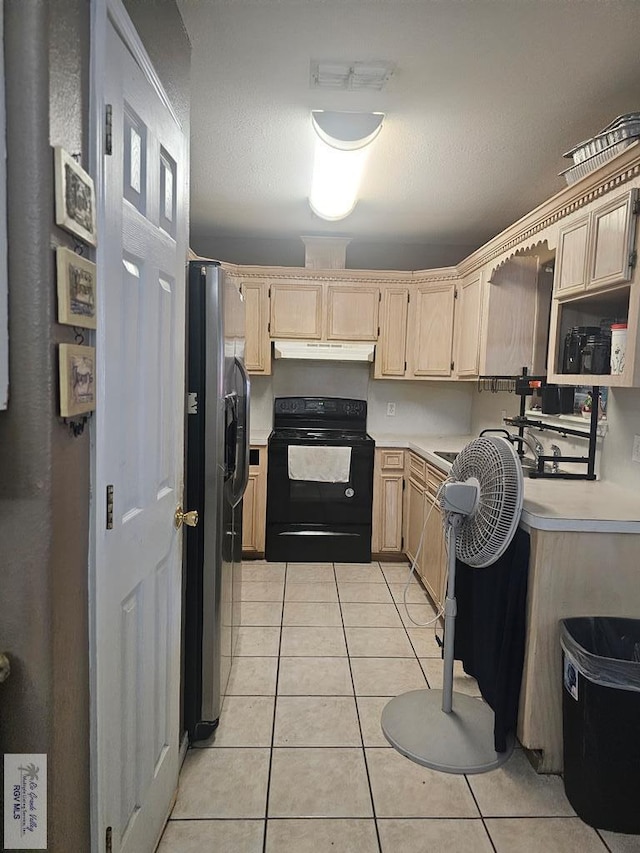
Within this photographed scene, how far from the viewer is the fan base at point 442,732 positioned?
189 centimetres

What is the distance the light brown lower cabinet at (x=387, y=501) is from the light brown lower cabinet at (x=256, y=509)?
816 mm

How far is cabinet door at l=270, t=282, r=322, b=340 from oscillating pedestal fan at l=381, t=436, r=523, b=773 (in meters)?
2.27

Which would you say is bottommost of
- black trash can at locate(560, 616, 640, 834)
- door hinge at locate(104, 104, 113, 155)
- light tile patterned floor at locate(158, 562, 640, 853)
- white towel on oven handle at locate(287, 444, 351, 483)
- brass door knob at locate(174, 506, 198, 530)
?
light tile patterned floor at locate(158, 562, 640, 853)

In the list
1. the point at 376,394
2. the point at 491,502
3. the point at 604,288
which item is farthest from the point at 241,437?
the point at 376,394

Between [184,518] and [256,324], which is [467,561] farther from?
[256,324]

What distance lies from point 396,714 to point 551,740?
0.58 meters

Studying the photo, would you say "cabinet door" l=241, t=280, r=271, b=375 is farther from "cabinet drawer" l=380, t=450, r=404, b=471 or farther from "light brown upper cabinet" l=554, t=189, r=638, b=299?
"light brown upper cabinet" l=554, t=189, r=638, b=299

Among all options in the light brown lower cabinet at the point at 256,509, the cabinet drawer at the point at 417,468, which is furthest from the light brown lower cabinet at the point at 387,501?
the light brown lower cabinet at the point at 256,509

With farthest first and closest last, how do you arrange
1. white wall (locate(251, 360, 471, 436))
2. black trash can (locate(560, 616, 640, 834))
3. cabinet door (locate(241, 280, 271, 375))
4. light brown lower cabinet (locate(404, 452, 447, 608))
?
1. white wall (locate(251, 360, 471, 436))
2. cabinet door (locate(241, 280, 271, 375))
3. light brown lower cabinet (locate(404, 452, 447, 608))
4. black trash can (locate(560, 616, 640, 834))

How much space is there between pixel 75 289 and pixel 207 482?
1031mm

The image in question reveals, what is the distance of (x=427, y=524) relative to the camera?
3.30 m

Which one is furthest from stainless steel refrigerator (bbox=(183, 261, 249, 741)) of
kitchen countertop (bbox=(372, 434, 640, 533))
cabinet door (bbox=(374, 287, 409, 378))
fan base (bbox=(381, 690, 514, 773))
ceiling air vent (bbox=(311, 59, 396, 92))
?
cabinet door (bbox=(374, 287, 409, 378))

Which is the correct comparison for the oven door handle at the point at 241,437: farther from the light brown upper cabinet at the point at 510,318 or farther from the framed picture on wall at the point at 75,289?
the light brown upper cabinet at the point at 510,318

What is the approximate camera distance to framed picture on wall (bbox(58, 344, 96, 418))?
90 cm
